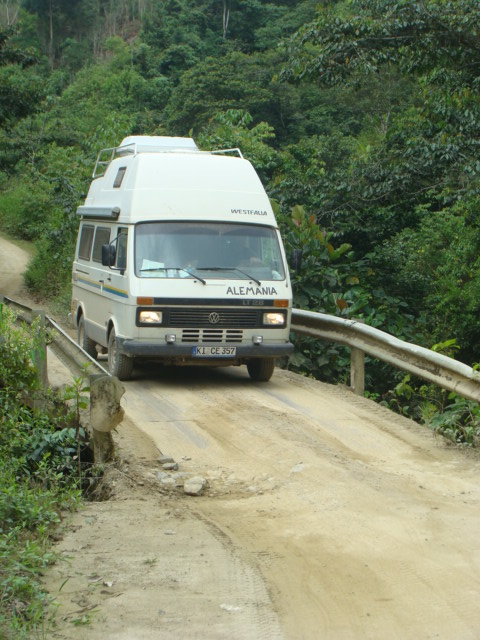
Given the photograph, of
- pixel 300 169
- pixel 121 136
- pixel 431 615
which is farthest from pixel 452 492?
pixel 121 136

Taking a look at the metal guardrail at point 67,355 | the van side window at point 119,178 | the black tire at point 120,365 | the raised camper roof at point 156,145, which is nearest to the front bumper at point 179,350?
the black tire at point 120,365

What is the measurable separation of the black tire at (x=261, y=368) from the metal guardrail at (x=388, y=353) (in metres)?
0.92

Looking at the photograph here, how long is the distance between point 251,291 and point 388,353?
6.25ft

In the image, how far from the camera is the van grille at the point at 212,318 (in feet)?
35.0

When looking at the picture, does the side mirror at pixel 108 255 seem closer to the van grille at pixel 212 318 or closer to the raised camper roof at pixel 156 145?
the van grille at pixel 212 318

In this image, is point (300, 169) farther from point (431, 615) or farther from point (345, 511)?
A: point (431, 615)

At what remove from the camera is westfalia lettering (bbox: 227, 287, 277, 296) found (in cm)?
1077

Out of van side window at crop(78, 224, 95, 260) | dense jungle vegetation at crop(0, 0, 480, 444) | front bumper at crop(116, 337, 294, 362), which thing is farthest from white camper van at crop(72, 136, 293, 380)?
dense jungle vegetation at crop(0, 0, 480, 444)

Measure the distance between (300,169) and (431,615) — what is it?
16.5 meters

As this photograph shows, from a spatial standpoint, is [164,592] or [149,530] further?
[149,530]

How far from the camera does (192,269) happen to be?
10922mm

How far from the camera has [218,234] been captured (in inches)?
443

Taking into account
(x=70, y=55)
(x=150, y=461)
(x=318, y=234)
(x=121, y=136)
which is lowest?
(x=150, y=461)

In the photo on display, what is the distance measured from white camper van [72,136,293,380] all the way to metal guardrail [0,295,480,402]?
874 millimetres
